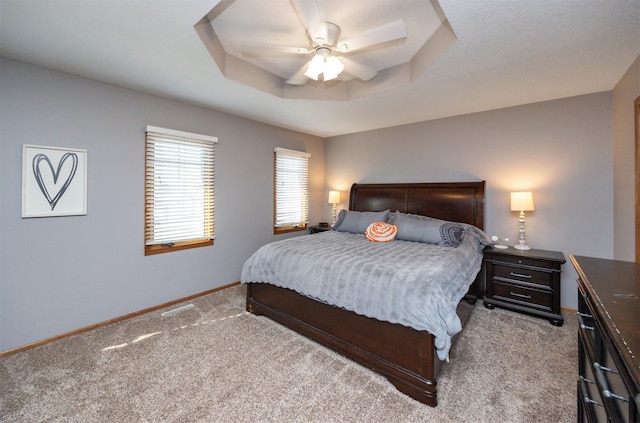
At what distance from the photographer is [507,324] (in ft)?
9.07

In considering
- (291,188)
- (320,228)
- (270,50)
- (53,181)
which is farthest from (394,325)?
(291,188)

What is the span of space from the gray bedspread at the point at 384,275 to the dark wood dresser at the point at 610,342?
70cm

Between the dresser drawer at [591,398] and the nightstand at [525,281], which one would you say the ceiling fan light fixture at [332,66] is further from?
the nightstand at [525,281]

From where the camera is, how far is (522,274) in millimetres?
2965

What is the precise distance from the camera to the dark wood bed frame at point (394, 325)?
1.78 metres

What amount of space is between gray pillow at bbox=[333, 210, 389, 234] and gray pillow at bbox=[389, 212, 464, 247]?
10.4 inches

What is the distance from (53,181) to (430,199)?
4.22 m

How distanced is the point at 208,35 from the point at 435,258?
8.71 ft

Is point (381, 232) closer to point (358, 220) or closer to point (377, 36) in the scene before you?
point (358, 220)

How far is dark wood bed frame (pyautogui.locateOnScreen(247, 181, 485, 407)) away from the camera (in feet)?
5.85

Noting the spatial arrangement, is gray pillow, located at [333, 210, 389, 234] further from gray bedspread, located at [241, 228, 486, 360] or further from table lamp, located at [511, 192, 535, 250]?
A: table lamp, located at [511, 192, 535, 250]

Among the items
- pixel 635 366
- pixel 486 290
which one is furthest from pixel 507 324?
pixel 635 366

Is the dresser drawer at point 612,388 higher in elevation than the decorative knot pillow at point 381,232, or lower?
lower

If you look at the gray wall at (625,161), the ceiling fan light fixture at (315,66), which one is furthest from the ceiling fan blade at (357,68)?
the gray wall at (625,161)
